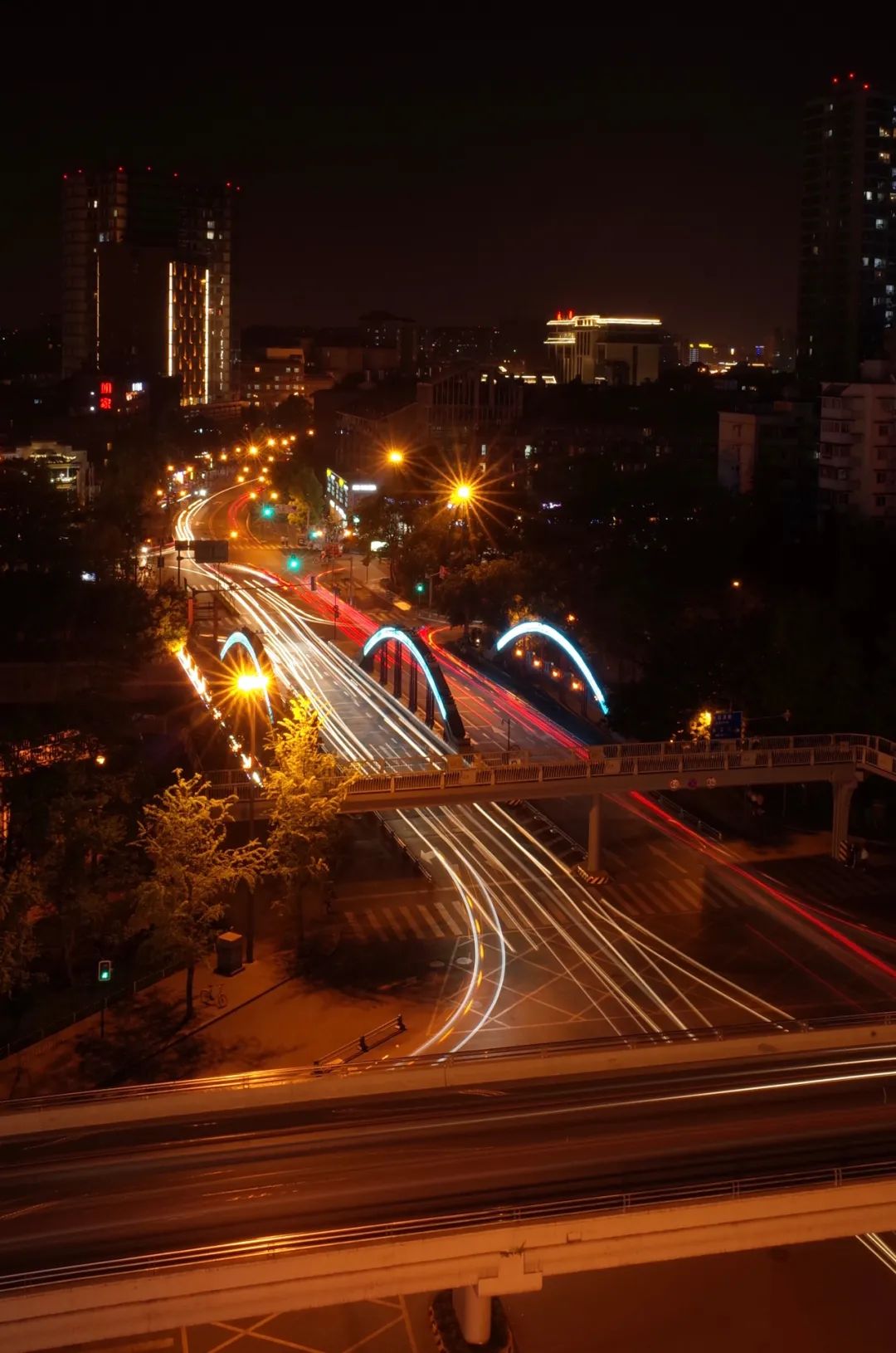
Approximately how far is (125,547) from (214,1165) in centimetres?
3226

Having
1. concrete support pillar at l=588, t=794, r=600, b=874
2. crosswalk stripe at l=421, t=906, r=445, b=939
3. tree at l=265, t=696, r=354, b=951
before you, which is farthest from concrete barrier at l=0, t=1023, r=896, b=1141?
concrete support pillar at l=588, t=794, r=600, b=874

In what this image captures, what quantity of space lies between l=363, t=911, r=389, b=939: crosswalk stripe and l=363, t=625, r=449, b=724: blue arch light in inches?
376

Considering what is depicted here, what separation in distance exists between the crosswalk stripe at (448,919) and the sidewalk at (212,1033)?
89.6 inches

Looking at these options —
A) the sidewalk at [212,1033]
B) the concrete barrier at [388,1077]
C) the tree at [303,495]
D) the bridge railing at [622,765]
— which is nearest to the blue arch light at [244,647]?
the bridge railing at [622,765]

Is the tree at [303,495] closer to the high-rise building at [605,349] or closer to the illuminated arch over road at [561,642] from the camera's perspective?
the illuminated arch over road at [561,642]

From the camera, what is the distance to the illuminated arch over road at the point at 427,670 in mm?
31734

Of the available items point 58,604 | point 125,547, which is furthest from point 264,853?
point 125,547

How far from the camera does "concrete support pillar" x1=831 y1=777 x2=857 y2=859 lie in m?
25.5

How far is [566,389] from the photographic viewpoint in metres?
77.5

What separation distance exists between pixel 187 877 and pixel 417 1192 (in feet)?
25.6

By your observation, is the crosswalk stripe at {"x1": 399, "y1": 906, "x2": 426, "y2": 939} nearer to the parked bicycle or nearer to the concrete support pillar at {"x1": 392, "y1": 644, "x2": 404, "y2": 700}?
the parked bicycle

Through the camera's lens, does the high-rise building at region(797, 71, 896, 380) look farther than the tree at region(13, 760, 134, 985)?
Yes

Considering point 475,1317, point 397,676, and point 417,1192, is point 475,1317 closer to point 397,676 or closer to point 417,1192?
point 417,1192

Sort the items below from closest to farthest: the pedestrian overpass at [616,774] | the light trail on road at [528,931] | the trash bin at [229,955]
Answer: the light trail on road at [528,931], the trash bin at [229,955], the pedestrian overpass at [616,774]
